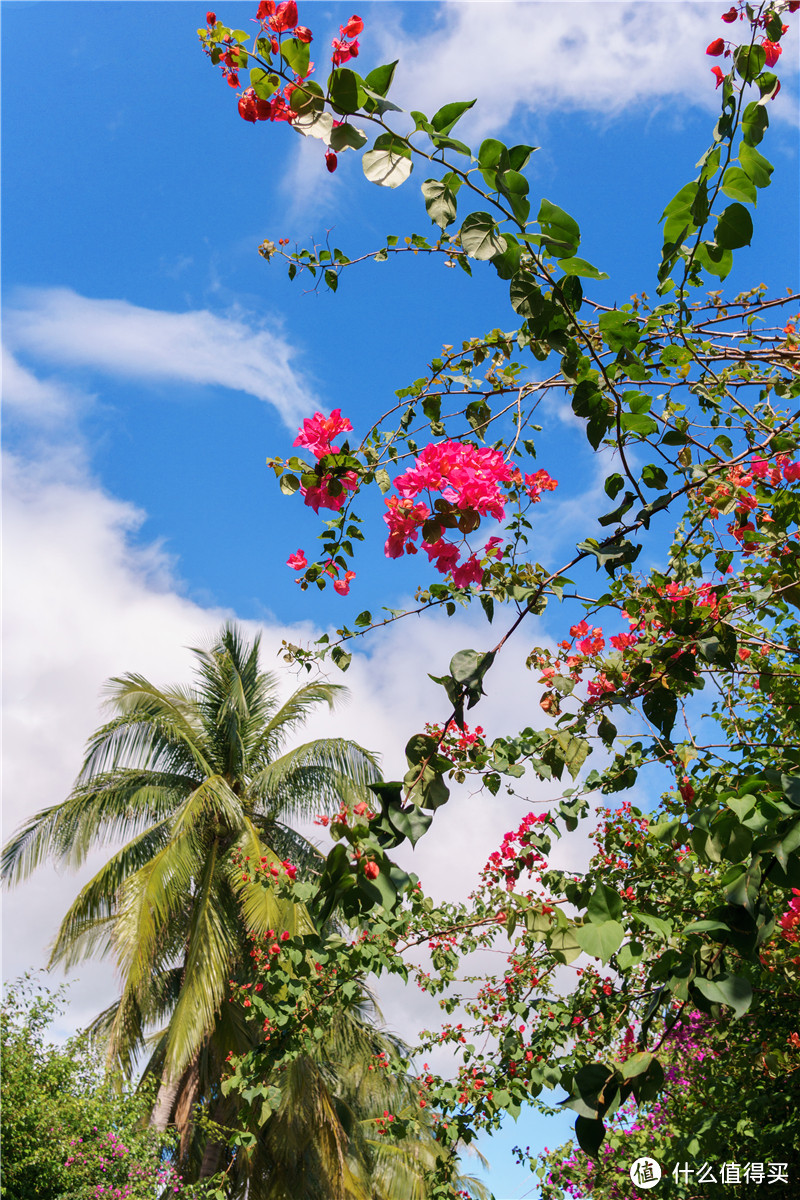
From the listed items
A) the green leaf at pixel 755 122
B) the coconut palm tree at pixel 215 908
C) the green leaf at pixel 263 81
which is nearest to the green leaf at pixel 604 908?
the green leaf at pixel 755 122

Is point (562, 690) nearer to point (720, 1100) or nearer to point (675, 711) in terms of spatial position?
point (675, 711)

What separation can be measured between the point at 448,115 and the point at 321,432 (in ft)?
2.63

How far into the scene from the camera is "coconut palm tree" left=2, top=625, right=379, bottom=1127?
28.8 ft

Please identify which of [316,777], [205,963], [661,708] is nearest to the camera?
[661,708]

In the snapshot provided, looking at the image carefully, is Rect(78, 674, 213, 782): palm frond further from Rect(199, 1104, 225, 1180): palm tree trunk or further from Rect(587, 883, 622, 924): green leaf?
Rect(587, 883, 622, 924): green leaf

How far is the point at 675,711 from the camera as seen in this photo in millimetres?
1778

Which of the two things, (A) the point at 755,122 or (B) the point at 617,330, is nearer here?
(A) the point at 755,122

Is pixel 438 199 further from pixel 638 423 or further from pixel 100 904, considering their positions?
pixel 100 904

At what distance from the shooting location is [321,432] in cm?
199

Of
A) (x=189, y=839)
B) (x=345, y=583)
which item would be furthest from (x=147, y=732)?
(x=345, y=583)

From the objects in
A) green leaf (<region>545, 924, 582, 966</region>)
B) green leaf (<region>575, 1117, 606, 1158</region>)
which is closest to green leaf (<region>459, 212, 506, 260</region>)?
green leaf (<region>545, 924, 582, 966</region>)

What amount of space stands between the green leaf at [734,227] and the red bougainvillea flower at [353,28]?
0.71 m

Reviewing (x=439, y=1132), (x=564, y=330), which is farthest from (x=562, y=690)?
(x=439, y=1132)

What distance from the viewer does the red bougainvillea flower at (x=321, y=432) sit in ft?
6.51
